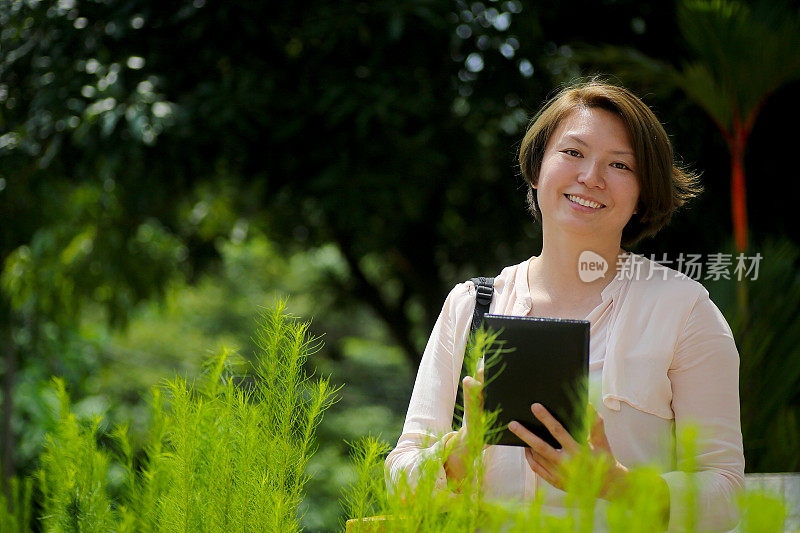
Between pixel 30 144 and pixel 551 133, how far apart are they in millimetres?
3132

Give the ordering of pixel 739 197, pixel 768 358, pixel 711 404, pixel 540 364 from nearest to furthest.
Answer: pixel 540 364 → pixel 711 404 → pixel 768 358 → pixel 739 197

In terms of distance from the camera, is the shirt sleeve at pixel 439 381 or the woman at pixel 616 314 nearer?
the woman at pixel 616 314

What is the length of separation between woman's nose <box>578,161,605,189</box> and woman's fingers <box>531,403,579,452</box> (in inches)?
21.8

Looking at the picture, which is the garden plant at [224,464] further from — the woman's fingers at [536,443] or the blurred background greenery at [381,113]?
the blurred background greenery at [381,113]

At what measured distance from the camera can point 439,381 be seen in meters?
1.71

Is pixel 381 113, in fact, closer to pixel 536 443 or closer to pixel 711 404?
pixel 711 404

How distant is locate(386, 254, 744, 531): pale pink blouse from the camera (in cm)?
151

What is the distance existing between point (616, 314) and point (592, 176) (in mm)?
294

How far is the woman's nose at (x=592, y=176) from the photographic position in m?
1.64

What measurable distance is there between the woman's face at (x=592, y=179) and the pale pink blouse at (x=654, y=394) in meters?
0.15

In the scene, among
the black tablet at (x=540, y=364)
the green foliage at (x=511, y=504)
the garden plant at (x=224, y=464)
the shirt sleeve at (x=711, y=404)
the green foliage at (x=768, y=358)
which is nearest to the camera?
the green foliage at (x=511, y=504)

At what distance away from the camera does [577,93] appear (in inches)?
69.7

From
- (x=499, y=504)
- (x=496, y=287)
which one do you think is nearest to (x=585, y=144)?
(x=496, y=287)

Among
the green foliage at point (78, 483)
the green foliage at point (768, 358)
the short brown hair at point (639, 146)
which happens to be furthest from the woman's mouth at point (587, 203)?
the green foliage at point (768, 358)
